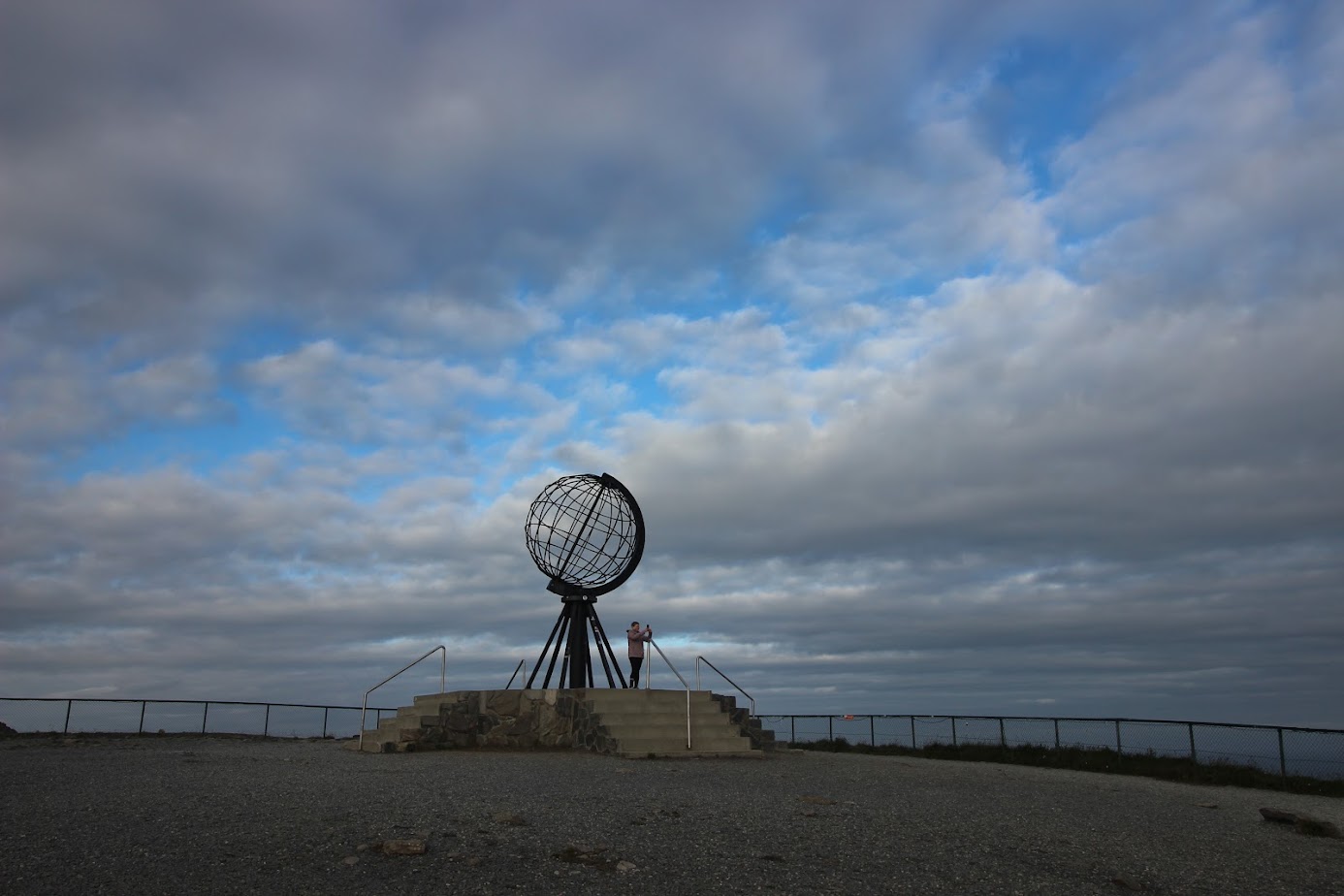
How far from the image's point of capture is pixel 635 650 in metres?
20.7

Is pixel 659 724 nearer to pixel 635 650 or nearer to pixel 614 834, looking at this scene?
pixel 635 650

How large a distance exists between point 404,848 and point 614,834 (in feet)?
6.54

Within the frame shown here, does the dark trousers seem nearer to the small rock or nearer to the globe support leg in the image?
the globe support leg

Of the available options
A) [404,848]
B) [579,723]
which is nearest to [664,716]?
[579,723]

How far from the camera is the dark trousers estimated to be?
2080cm

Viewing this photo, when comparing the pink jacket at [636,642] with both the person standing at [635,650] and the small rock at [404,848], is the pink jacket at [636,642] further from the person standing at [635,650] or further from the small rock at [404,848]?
the small rock at [404,848]

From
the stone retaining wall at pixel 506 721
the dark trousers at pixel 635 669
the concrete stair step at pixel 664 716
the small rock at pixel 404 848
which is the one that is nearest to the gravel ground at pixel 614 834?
the small rock at pixel 404 848

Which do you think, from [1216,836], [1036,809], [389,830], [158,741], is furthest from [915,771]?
[158,741]

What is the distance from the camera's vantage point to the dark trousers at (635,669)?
20.8 metres

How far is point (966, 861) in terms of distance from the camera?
8562mm

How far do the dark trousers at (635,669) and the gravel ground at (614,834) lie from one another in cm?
636

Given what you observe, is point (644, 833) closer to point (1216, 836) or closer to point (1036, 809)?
point (1036, 809)

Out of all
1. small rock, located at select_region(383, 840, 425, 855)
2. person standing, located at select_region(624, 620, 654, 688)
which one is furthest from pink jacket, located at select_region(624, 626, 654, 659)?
small rock, located at select_region(383, 840, 425, 855)

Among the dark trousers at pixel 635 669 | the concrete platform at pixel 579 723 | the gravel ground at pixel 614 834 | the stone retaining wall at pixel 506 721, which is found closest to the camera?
the gravel ground at pixel 614 834
